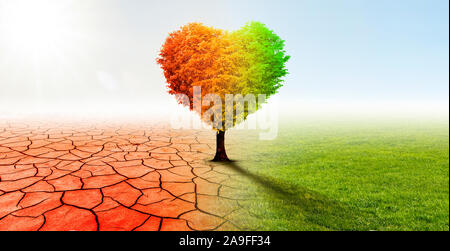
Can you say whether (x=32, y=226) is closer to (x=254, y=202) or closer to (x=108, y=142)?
(x=254, y=202)

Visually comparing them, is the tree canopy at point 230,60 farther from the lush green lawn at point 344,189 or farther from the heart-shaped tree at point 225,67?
the lush green lawn at point 344,189

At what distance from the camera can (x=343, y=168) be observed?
5762 millimetres

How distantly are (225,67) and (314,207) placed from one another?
113 inches

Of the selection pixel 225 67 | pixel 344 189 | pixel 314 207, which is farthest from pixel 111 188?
pixel 344 189

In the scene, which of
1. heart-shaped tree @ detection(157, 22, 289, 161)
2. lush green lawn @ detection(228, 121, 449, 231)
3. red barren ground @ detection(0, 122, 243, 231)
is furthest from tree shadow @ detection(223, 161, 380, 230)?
heart-shaped tree @ detection(157, 22, 289, 161)

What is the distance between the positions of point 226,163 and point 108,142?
3988 millimetres

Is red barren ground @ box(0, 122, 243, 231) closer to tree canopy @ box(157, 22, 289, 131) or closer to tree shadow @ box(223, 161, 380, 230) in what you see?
tree shadow @ box(223, 161, 380, 230)

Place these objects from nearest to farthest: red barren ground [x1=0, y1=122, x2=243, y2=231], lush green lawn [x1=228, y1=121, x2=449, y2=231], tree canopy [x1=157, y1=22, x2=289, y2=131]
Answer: red barren ground [x1=0, y1=122, x2=243, y2=231] < lush green lawn [x1=228, y1=121, x2=449, y2=231] < tree canopy [x1=157, y1=22, x2=289, y2=131]

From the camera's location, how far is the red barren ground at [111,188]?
2977 mm

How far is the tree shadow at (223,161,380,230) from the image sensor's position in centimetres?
306

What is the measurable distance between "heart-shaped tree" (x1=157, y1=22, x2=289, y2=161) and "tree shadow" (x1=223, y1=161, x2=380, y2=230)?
1.59 meters

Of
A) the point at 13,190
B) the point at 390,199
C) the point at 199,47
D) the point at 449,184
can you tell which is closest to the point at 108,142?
the point at 13,190

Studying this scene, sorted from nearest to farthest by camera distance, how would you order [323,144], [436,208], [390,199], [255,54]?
1. [436,208]
2. [390,199]
3. [255,54]
4. [323,144]
